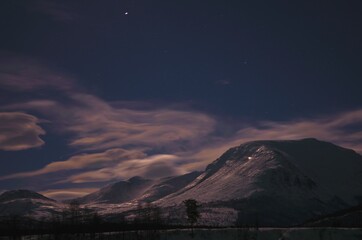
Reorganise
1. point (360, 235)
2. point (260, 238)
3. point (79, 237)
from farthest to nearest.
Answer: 1. point (79, 237)
2. point (260, 238)
3. point (360, 235)

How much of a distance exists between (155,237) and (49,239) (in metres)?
40.4

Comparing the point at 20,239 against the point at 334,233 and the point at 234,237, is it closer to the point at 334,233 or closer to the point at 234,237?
the point at 234,237

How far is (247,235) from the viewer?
164875mm

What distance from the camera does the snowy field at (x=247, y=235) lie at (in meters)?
155

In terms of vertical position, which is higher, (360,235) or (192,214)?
(192,214)

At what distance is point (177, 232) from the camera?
16950cm

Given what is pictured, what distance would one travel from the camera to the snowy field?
155175mm

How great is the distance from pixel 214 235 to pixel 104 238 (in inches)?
1644

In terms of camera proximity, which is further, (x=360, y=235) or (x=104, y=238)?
(x=104, y=238)

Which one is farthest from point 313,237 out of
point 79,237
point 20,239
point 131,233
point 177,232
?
point 20,239

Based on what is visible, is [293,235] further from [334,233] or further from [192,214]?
[192,214]

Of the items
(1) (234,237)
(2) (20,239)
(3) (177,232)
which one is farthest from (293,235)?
(2) (20,239)

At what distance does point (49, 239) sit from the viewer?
172m

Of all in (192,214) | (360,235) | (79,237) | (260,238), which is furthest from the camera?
(192,214)
